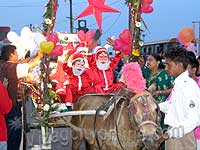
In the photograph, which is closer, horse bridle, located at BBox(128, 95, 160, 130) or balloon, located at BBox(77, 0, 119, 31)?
horse bridle, located at BBox(128, 95, 160, 130)

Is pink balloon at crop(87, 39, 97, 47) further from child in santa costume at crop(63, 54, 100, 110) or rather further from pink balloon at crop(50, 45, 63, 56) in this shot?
pink balloon at crop(50, 45, 63, 56)

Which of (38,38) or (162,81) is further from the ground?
(38,38)

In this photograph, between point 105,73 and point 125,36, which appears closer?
point 125,36

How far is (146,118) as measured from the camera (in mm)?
5395

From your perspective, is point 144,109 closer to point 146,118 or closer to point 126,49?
point 146,118

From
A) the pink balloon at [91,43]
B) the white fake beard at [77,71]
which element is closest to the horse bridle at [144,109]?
the white fake beard at [77,71]

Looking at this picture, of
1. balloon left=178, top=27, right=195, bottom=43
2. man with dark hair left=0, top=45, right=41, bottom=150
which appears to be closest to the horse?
man with dark hair left=0, top=45, right=41, bottom=150

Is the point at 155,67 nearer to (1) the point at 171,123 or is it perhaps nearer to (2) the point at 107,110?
(2) the point at 107,110

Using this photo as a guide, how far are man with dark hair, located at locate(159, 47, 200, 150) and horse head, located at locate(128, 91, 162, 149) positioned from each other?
0.18m

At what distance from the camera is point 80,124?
7434 mm

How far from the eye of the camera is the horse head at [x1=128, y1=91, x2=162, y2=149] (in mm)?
5227

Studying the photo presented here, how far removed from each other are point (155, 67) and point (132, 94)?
2316 millimetres

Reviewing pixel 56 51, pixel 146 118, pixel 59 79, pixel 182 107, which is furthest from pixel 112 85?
pixel 182 107

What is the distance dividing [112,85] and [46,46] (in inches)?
88.9
